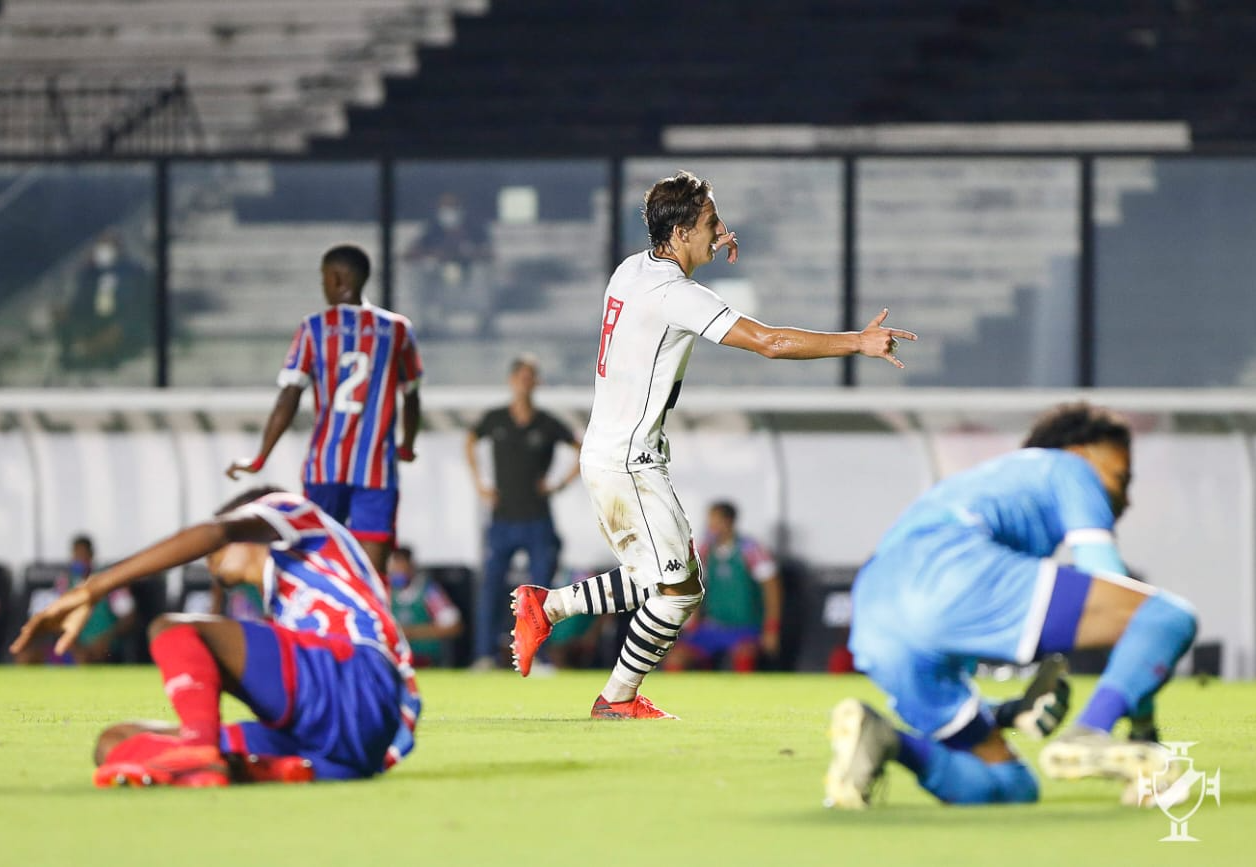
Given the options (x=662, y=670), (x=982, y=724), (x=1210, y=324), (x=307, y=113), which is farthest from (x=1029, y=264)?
(x=982, y=724)

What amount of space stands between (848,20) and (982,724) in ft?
53.2

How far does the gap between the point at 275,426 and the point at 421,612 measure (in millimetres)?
5741

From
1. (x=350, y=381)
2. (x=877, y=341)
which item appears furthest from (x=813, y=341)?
(x=350, y=381)

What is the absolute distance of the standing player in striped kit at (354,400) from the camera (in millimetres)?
10273

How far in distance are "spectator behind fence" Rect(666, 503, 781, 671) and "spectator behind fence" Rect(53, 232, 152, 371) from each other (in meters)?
4.76

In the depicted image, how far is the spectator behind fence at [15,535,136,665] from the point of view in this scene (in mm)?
15992

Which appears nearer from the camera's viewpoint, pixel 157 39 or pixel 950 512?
pixel 950 512

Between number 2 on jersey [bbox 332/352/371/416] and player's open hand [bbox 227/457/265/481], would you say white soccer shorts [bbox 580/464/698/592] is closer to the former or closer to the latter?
player's open hand [bbox 227/457/265/481]

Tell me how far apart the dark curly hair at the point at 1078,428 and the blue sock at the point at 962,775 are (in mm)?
876

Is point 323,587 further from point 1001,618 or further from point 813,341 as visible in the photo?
→ point 813,341

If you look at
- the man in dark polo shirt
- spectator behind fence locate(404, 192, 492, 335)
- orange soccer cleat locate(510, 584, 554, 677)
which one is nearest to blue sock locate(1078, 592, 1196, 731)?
orange soccer cleat locate(510, 584, 554, 677)

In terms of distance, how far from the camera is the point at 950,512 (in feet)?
17.8

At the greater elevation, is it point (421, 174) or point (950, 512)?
point (421, 174)

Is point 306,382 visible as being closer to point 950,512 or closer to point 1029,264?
point 950,512
